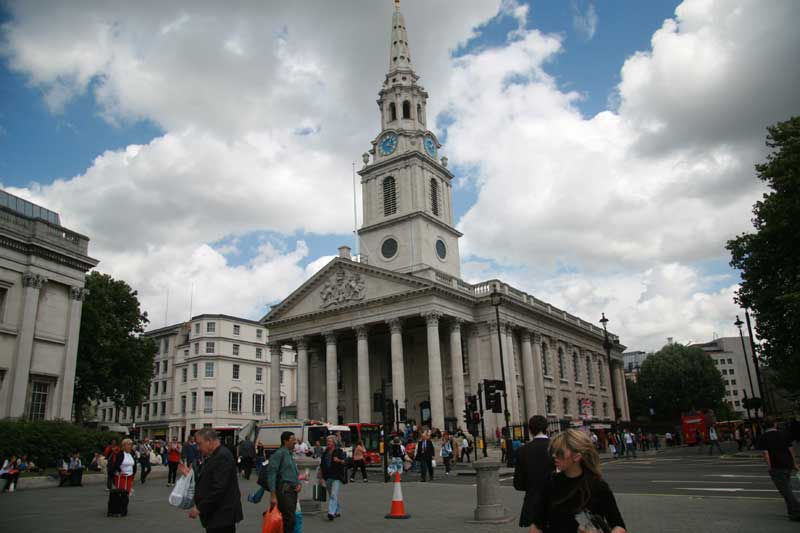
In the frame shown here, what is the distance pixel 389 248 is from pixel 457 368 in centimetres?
1371

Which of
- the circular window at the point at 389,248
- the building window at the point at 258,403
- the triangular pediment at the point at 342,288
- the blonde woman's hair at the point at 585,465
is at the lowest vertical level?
the blonde woman's hair at the point at 585,465

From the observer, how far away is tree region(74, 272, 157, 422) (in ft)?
146

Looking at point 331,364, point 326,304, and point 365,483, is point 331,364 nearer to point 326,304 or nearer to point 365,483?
point 326,304

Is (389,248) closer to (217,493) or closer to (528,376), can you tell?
(528,376)

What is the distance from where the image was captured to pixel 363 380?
4506cm

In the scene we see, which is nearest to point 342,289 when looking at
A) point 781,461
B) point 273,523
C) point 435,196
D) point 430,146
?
point 435,196

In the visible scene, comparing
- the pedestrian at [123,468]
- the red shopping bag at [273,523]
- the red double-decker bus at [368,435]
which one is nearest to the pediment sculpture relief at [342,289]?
the red double-decker bus at [368,435]

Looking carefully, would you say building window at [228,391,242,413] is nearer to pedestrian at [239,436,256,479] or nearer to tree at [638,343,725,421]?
pedestrian at [239,436,256,479]

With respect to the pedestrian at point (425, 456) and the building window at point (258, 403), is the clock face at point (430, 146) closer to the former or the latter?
the pedestrian at point (425, 456)

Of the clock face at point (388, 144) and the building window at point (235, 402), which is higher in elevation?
the clock face at point (388, 144)

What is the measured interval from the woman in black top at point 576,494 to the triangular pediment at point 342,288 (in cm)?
3898

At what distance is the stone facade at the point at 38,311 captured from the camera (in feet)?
96.4

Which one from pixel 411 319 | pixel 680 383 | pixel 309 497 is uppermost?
pixel 411 319

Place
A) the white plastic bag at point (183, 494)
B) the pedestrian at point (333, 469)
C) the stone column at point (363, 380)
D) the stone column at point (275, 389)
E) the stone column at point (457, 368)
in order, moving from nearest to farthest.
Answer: the white plastic bag at point (183, 494) → the pedestrian at point (333, 469) → the stone column at point (457, 368) → the stone column at point (363, 380) → the stone column at point (275, 389)
